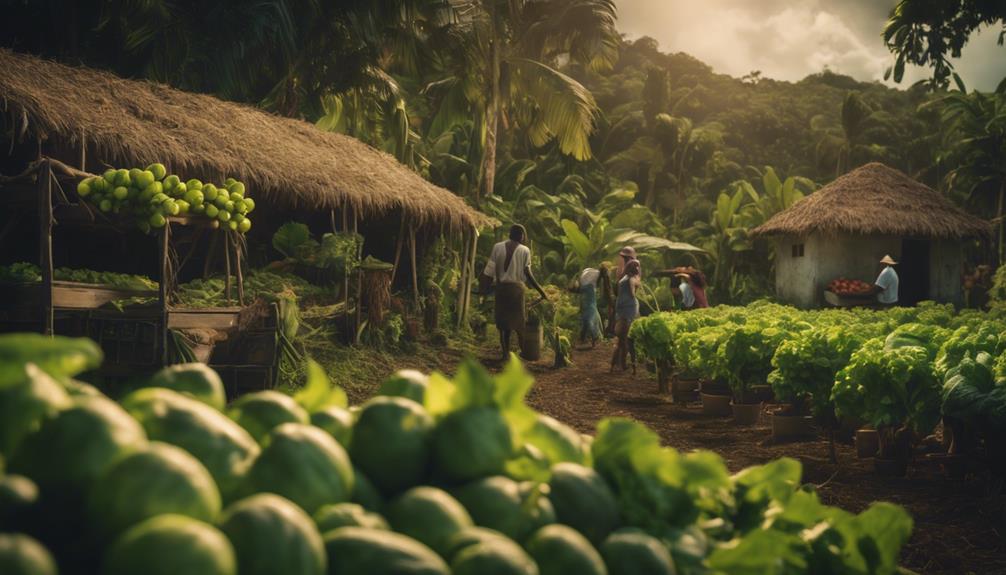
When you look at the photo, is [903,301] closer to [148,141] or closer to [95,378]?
[148,141]

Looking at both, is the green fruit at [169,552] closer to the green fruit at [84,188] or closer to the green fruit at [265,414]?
the green fruit at [265,414]

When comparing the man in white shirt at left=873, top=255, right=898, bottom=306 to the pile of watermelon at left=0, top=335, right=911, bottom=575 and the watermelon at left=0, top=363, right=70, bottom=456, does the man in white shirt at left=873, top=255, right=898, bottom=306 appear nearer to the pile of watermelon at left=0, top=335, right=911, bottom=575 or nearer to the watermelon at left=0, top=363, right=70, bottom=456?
the pile of watermelon at left=0, top=335, right=911, bottom=575

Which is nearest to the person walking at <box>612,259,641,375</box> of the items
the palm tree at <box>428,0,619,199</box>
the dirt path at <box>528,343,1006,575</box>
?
the dirt path at <box>528,343,1006,575</box>

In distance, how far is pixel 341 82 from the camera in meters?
16.9

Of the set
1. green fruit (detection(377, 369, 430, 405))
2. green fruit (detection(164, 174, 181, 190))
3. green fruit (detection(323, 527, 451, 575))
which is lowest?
green fruit (detection(323, 527, 451, 575))

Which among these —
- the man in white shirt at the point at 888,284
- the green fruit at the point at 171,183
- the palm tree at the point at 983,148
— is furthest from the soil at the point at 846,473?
the palm tree at the point at 983,148

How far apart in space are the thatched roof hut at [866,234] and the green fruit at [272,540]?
70.0 feet

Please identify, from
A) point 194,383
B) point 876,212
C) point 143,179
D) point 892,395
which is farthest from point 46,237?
point 876,212

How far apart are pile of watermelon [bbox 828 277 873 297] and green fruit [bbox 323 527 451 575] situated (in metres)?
21.0

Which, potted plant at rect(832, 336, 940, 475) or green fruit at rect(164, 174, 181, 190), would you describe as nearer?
potted plant at rect(832, 336, 940, 475)

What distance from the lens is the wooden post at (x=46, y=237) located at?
5672mm

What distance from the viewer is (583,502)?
135cm

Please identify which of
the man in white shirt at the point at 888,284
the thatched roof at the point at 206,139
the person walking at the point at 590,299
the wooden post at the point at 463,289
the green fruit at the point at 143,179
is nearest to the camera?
the green fruit at the point at 143,179

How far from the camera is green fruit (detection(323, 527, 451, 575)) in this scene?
1.04m
